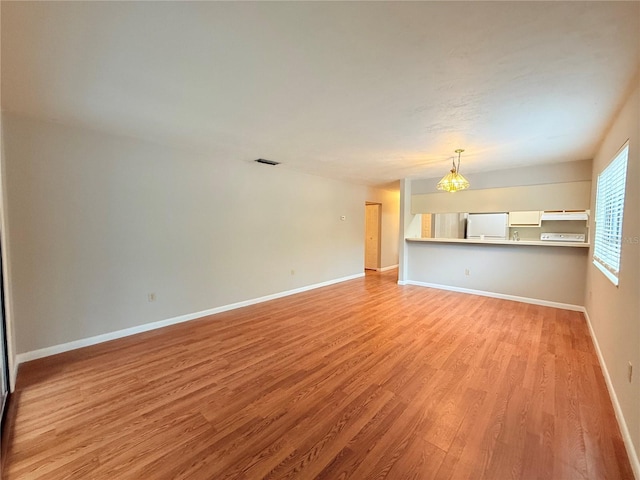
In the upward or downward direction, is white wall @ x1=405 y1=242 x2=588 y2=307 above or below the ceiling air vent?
below

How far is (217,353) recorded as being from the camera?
9.29 feet

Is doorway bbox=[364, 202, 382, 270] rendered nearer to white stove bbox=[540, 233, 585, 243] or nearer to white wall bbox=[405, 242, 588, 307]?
white wall bbox=[405, 242, 588, 307]

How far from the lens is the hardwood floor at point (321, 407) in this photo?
1.51 metres

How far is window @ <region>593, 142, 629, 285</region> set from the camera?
219cm

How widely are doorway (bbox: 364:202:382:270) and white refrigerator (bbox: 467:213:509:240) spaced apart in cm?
229

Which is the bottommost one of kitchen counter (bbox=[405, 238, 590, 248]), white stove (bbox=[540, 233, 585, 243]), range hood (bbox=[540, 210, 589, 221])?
kitchen counter (bbox=[405, 238, 590, 248])

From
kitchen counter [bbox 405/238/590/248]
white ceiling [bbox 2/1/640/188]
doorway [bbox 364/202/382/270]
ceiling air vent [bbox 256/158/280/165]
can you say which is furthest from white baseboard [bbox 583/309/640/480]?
doorway [bbox 364/202/382/270]

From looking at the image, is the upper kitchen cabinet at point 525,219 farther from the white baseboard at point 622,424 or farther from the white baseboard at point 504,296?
the white baseboard at point 622,424

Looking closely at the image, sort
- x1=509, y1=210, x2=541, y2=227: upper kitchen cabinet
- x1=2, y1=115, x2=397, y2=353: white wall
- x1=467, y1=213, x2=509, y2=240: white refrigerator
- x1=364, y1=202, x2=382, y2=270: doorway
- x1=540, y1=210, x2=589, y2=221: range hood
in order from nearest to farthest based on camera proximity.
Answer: x1=2, y1=115, x2=397, y2=353: white wall < x1=540, y1=210, x2=589, y2=221: range hood < x1=509, y1=210, x2=541, y2=227: upper kitchen cabinet < x1=467, y1=213, x2=509, y2=240: white refrigerator < x1=364, y1=202, x2=382, y2=270: doorway

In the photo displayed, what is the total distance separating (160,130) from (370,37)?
2.57 metres

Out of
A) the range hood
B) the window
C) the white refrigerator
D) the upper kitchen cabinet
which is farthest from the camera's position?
the white refrigerator

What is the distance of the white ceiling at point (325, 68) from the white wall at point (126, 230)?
43cm

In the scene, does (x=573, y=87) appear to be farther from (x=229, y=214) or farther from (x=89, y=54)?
(x=229, y=214)

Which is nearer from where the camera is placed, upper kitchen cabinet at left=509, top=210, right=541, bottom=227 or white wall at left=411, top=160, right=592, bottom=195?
white wall at left=411, top=160, right=592, bottom=195
